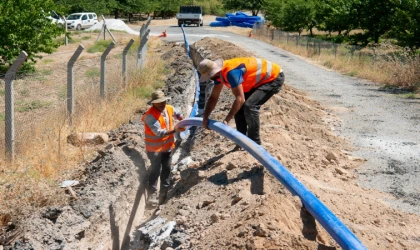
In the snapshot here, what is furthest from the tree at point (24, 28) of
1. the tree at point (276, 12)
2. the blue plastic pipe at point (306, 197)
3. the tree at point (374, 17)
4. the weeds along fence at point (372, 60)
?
the tree at point (276, 12)

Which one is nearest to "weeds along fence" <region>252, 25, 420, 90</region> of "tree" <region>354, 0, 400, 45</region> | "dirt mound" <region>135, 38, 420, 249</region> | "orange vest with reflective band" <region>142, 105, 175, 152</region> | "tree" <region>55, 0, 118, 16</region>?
"tree" <region>354, 0, 400, 45</region>

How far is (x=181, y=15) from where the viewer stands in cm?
5359

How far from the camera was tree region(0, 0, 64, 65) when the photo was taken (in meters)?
18.2

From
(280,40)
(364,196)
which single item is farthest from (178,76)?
(280,40)

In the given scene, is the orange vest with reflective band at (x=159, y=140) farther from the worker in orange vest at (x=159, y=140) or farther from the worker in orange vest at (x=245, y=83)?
the worker in orange vest at (x=245, y=83)

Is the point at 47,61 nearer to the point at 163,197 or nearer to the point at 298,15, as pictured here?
the point at 163,197

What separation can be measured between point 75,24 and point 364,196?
126 ft

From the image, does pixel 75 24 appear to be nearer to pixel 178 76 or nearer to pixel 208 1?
pixel 178 76

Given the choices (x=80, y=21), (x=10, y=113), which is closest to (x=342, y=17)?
(x=80, y=21)

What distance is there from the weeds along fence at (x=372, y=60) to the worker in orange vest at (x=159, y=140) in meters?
10.1

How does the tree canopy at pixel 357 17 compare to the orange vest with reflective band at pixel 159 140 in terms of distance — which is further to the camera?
the tree canopy at pixel 357 17

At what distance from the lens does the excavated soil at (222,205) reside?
5.00m

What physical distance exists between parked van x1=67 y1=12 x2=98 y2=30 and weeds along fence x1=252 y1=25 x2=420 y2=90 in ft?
57.7

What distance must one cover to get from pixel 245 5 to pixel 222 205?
234 feet
